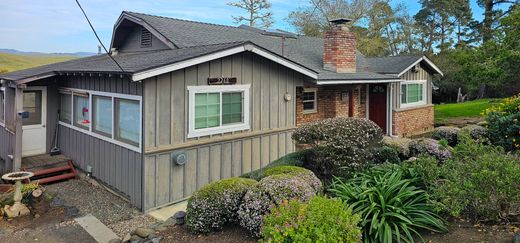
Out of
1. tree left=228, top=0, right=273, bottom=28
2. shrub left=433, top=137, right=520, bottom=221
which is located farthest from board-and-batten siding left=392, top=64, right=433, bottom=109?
tree left=228, top=0, right=273, bottom=28

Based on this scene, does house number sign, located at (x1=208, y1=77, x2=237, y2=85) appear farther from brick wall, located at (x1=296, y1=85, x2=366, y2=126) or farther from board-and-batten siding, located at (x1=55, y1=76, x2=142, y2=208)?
brick wall, located at (x1=296, y1=85, x2=366, y2=126)

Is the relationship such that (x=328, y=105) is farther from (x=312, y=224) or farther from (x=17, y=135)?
(x=312, y=224)

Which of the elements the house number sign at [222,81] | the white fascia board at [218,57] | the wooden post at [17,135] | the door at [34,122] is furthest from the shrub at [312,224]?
the door at [34,122]

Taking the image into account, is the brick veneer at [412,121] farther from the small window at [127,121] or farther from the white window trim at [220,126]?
the small window at [127,121]

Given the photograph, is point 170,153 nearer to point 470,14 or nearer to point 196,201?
point 196,201

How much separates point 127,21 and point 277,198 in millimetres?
10034

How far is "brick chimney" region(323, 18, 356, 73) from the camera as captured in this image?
553 inches

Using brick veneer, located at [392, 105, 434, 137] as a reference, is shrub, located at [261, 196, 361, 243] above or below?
below

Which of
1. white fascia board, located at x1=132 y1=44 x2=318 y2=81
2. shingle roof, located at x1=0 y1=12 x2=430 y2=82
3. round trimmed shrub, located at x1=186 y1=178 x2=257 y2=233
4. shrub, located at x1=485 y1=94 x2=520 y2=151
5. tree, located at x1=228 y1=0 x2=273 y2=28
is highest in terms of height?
tree, located at x1=228 y1=0 x2=273 y2=28

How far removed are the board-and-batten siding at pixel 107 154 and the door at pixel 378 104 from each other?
35.1 feet

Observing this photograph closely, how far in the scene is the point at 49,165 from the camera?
10.1 m

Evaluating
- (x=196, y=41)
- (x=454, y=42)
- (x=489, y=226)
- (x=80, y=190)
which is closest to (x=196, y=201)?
(x=489, y=226)

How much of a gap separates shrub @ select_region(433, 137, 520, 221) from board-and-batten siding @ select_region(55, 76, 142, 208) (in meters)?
5.28

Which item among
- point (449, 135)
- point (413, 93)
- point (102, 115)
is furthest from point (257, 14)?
point (102, 115)
